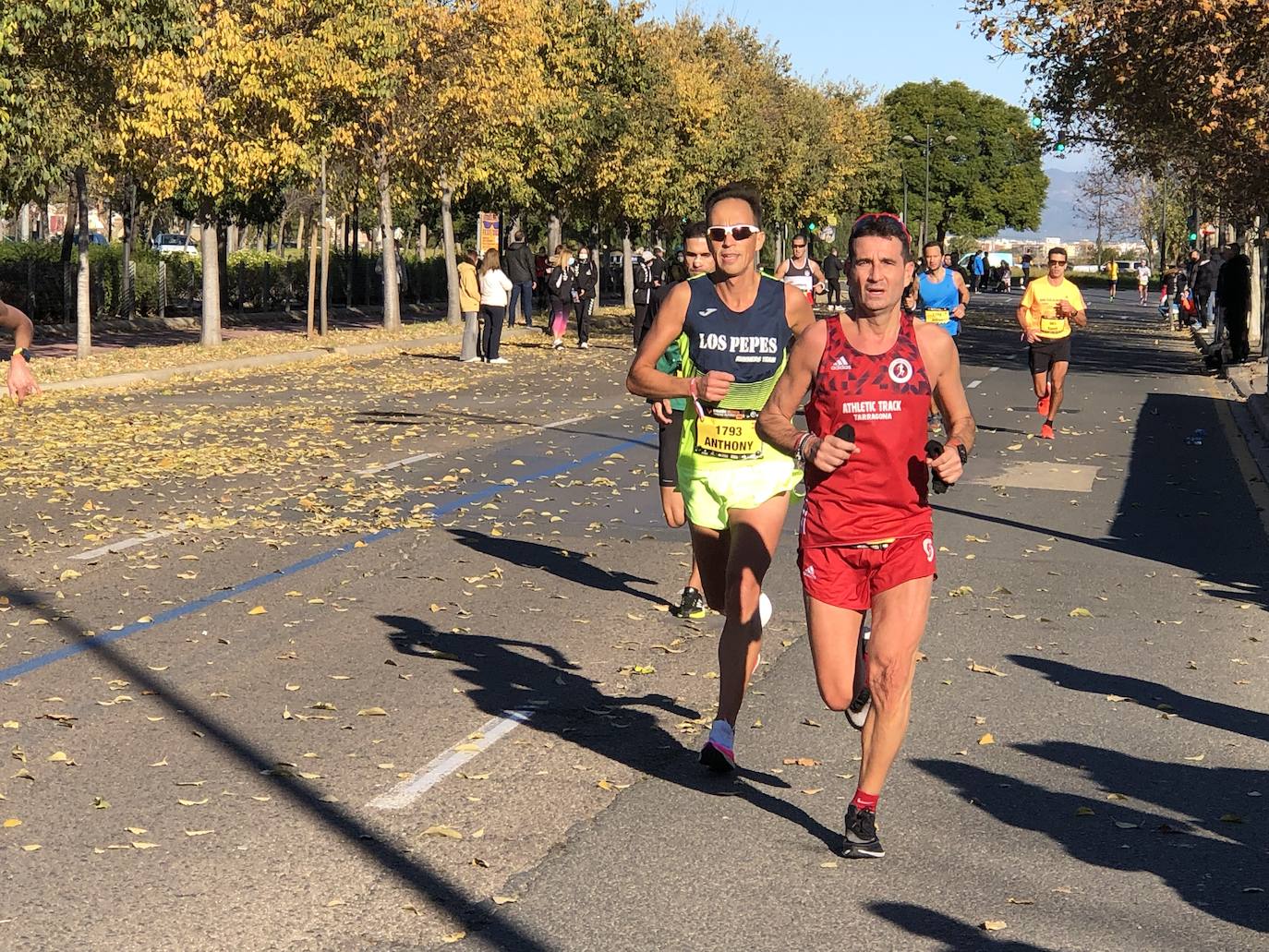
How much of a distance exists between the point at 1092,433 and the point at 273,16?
55.1 feet

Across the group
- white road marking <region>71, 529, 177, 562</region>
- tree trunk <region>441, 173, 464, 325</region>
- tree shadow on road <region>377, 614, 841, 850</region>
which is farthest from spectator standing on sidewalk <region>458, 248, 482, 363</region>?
tree shadow on road <region>377, 614, 841, 850</region>

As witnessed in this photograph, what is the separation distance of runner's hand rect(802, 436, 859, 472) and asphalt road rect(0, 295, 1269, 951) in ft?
3.92

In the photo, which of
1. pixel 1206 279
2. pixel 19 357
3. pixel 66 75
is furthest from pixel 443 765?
pixel 1206 279

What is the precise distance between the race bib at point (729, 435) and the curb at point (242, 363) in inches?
600

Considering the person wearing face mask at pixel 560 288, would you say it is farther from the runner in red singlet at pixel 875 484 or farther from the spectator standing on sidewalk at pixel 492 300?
the runner in red singlet at pixel 875 484

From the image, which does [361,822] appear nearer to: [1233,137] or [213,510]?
[213,510]

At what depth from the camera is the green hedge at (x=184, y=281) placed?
125ft

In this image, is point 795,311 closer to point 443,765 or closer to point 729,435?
point 729,435

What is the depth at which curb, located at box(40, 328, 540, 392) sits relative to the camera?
24172mm

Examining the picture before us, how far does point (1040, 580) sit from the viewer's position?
10.7 m

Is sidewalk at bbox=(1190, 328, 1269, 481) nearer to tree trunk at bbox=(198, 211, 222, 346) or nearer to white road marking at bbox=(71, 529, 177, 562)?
white road marking at bbox=(71, 529, 177, 562)

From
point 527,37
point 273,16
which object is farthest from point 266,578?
point 527,37

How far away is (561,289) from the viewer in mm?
34281

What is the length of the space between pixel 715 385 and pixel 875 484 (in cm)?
107
